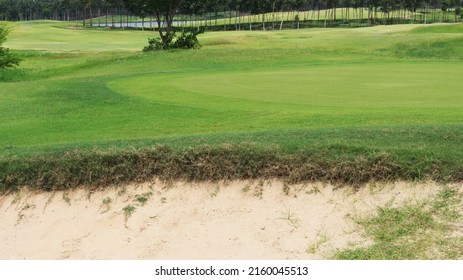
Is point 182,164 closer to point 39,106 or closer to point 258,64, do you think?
point 39,106

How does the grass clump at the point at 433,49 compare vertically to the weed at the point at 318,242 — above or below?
above

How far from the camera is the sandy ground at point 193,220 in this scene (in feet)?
25.9

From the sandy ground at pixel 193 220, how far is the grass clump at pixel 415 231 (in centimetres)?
20

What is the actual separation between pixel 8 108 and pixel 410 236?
13.3 m

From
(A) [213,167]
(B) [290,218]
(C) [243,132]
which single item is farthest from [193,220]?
(C) [243,132]

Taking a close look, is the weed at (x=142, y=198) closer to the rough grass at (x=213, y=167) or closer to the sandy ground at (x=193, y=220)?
the sandy ground at (x=193, y=220)

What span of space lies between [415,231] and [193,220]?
9.06 ft

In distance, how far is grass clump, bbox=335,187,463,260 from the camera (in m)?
7.15

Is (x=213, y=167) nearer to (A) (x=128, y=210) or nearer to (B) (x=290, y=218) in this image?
(A) (x=128, y=210)

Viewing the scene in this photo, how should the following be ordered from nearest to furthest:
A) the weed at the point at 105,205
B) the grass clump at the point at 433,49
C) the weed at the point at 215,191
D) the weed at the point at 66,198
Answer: the weed at the point at 215,191 → the weed at the point at 105,205 → the weed at the point at 66,198 → the grass clump at the point at 433,49

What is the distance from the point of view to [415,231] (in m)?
7.55

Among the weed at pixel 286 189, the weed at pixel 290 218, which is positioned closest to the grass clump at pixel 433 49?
the weed at pixel 286 189

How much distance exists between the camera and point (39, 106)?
1817 centimetres

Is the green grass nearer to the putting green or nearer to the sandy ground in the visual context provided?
the putting green
